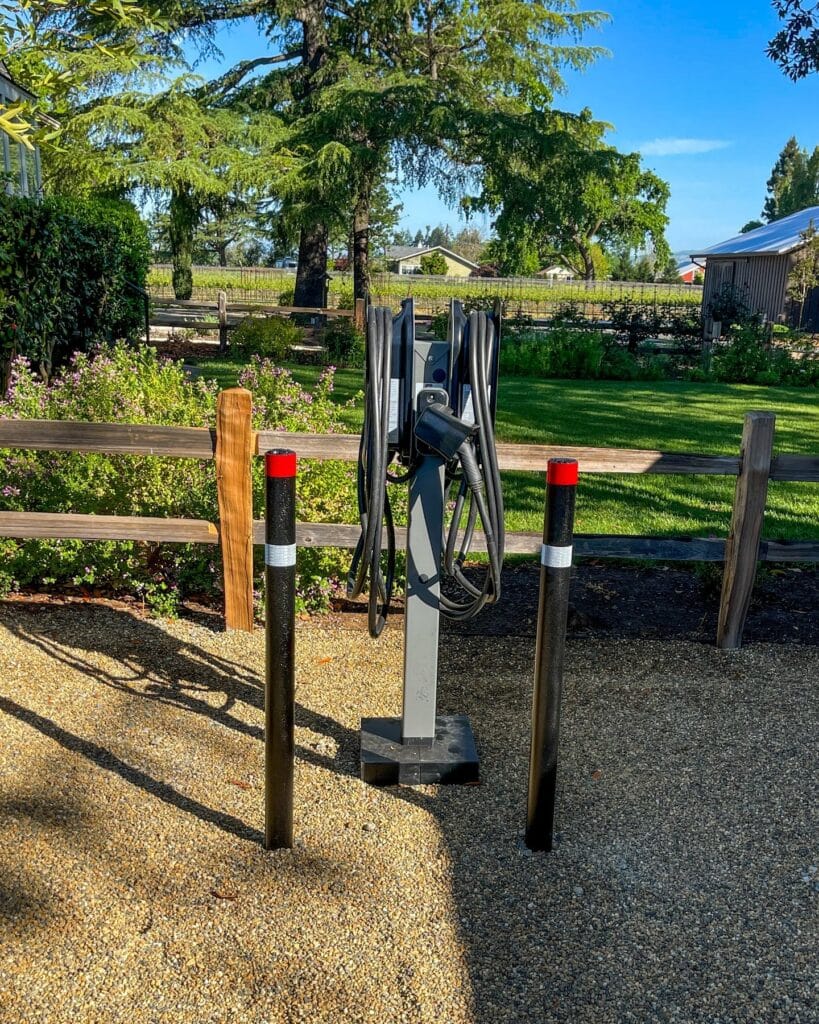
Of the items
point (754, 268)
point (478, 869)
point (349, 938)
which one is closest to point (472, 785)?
point (478, 869)

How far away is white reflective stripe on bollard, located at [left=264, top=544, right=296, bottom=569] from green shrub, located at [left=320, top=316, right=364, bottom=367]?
15135 mm

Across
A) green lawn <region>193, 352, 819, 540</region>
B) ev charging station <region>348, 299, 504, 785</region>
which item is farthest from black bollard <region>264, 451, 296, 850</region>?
green lawn <region>193, 352, 819, 540</region>

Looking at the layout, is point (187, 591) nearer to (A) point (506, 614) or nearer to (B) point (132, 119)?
(A) point (506, 614)

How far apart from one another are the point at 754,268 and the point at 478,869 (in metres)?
37.1

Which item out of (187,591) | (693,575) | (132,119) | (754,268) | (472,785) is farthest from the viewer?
(754,268)

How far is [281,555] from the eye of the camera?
3127 mm

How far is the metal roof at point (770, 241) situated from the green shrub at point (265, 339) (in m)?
21.4

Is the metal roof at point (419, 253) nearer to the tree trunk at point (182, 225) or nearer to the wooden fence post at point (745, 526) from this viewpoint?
the tree trunk at point (182, 225)

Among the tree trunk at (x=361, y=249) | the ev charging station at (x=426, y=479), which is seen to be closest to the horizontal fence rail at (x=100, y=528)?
the ev charging station at (x=426, y=479)

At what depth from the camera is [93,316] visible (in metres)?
11.8

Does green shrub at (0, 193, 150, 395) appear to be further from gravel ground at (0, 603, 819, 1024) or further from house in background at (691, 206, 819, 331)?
house in background at (691, 206, 819, 331)

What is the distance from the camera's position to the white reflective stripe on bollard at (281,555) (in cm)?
313

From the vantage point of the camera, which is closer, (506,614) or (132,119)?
(506,614)

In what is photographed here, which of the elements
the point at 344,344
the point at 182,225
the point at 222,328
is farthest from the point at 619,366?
the point at 182,225
